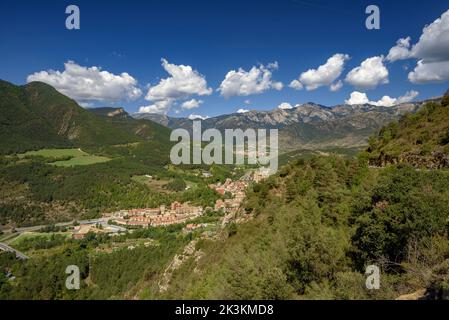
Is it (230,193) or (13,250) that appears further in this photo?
(230,193)

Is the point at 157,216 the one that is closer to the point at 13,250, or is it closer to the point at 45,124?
the point at 13,250

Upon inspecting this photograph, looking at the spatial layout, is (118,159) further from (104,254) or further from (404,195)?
(404,195)

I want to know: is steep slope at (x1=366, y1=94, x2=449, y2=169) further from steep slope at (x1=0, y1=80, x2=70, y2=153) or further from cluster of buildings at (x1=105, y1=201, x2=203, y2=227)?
steep slope at (x1=0, y1=80, x2=70, y2=153)

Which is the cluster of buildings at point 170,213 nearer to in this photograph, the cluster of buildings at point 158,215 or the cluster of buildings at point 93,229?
the cluster of buildings at point 158,215

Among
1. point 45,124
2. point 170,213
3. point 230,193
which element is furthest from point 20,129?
point 230,193

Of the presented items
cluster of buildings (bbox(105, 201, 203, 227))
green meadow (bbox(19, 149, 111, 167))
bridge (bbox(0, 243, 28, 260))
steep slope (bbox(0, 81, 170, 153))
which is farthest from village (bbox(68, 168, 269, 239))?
steep slope (bbox(0, 81, 170, 153))
